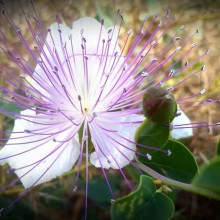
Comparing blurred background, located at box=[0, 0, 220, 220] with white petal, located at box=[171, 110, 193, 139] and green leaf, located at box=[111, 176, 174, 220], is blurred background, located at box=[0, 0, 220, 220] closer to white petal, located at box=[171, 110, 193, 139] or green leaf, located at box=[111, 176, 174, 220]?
white petal, located at box=[171, 110, 193, 139]

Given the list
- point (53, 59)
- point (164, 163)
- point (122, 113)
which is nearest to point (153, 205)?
point (164, 163)

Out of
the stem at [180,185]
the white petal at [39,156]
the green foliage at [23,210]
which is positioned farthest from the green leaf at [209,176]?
the green foliage at [23,210]

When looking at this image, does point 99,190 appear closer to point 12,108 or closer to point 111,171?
point 111,171

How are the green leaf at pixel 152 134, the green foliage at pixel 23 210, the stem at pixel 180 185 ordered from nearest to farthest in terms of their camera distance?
the stem at pixel 180 185 < the green leaf at pixel 152 134 < the green foliage at pixel 23 210

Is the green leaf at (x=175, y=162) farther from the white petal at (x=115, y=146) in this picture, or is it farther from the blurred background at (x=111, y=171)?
the blurred background at (x=111, y=171)

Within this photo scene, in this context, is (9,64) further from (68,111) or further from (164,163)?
(164,163)

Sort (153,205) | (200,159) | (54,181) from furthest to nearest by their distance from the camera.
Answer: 1. (200,159)
2. (54,181)
3. (153,205)

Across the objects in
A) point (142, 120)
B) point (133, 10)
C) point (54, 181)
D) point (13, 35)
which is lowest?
point (54, 181)

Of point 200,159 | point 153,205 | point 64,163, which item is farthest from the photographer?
point 200,159

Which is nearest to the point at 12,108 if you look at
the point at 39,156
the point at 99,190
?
the point at 39,156
